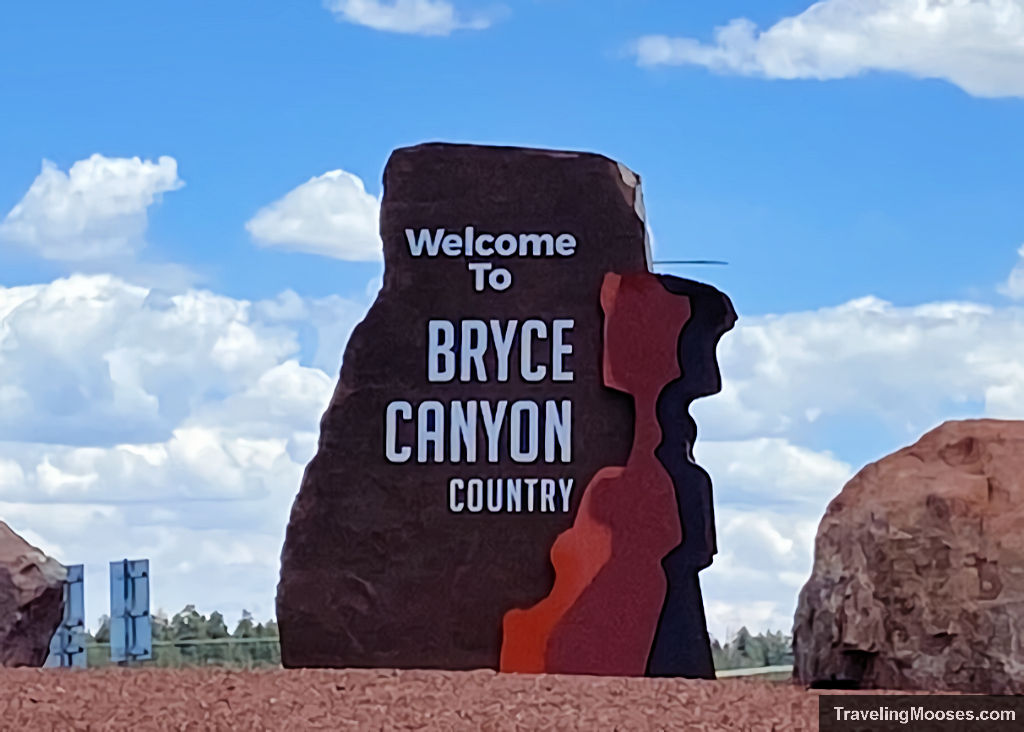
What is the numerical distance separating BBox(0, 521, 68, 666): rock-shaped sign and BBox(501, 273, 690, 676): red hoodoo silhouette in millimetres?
4997

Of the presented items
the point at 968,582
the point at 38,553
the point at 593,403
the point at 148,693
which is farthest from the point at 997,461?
the point at 38,553

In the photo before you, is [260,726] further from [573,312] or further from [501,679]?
[573,312]

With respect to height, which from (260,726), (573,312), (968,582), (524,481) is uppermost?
(573,312)

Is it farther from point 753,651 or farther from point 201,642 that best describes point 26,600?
point 753,651

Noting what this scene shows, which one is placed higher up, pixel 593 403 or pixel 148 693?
pixel 593 403

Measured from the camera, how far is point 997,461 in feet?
41.9

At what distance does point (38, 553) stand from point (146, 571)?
2065 mm

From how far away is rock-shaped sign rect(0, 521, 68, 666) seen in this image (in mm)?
15448

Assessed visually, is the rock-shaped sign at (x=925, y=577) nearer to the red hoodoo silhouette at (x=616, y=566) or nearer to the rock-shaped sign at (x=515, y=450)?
the rock-shaped sign at (x=515, y=450)

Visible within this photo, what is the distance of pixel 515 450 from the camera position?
43.6ft

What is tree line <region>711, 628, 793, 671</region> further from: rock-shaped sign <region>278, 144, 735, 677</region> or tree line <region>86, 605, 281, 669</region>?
rock-shaped sign <region>278, 144, 735, 677</region>

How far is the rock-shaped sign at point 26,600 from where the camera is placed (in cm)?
1545

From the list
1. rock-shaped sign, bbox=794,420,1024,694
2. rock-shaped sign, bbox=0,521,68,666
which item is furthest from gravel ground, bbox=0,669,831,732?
rock-shaped sign, bbox=0,521,68,666

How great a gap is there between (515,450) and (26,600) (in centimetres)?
513
